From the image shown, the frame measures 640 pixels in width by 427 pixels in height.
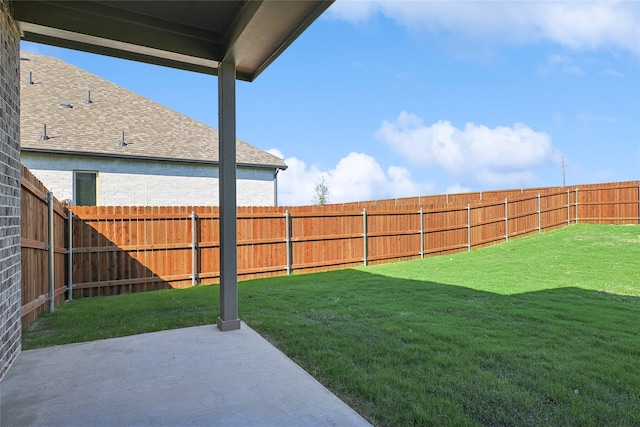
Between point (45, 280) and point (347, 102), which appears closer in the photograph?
point (45, 280)

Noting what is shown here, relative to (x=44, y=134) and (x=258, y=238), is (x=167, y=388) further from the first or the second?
(x=44, y=134)

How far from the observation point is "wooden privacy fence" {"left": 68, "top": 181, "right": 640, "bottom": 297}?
7246 millimetres

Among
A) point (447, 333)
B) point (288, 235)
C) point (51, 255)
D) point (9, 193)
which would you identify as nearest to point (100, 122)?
point (288, 235)

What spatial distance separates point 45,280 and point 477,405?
19.5 feet

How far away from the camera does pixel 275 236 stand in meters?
9.04

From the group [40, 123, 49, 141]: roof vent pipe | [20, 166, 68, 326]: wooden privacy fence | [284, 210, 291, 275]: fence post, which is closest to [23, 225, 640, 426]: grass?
[20, 166, 68, 326]: wooden privacy fence

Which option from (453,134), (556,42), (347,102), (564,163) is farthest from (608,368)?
(564,163)

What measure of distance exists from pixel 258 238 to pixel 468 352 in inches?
245

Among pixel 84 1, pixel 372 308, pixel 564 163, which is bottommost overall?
pixel 372 308

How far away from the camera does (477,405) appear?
235 cm

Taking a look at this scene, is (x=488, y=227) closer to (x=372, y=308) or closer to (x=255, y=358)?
(x=372, y=308)

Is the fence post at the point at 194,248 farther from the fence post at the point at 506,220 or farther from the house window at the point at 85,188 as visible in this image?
the fence post at the point at 506,220

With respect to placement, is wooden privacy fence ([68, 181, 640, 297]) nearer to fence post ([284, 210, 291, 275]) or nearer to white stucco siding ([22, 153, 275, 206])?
fence post ([284, 210, 291, 275])

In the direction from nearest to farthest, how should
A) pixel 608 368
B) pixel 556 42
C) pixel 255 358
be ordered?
pixel 608 368, pixel 255 358, pixel 556 42
